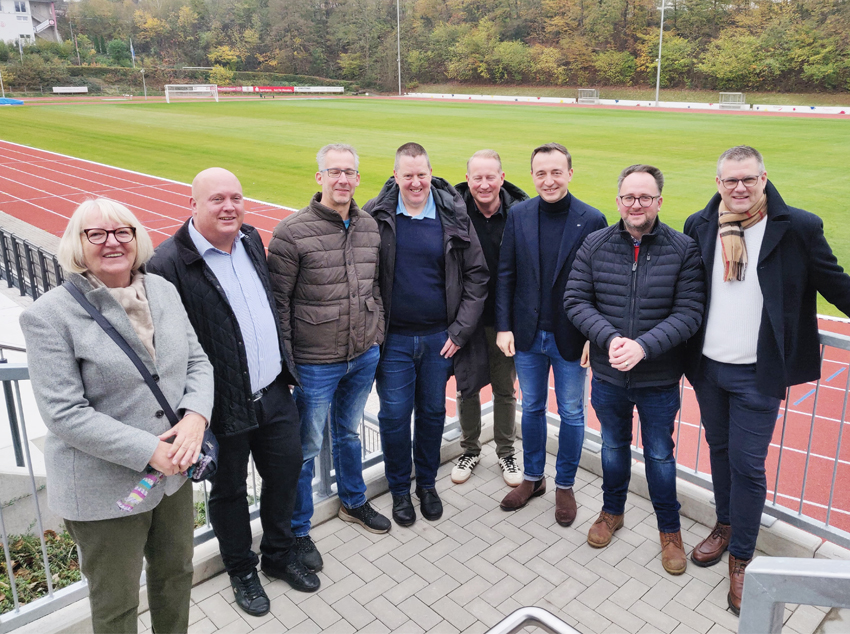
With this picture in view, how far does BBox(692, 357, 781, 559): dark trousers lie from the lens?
3.42 m

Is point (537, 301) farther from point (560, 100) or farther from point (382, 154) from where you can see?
point (560, 100)

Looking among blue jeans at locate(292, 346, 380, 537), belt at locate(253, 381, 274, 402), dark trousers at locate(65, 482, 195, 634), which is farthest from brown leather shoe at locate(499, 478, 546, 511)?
dark trousers at locate(65, 482, 195, 634)

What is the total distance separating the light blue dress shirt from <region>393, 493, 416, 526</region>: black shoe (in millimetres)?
1390

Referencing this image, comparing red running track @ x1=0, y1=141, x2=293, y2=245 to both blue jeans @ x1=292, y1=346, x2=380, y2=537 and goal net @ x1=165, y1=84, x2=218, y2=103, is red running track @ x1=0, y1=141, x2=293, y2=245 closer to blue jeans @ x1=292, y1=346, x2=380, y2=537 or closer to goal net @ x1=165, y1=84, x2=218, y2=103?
blue jeans @ x1=292, y1=346, x2=380, y2=537

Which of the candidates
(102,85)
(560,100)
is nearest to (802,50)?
(560,100)

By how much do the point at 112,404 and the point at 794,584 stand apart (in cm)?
227

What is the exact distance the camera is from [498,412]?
4891 mm

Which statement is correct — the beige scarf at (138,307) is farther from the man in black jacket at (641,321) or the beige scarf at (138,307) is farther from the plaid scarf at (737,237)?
the plaid scarf at (737,237)

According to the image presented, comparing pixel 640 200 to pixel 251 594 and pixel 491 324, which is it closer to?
pixel 491 324

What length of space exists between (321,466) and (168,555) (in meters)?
1.48

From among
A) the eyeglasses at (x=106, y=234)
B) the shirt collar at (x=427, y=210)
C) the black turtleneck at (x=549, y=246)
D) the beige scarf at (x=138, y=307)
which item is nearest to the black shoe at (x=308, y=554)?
the beige scarf at (x=138, y=307)

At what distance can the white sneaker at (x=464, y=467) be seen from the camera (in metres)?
4.74

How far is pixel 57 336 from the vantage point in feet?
7.90

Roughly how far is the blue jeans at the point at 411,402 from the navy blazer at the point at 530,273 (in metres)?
0.45
